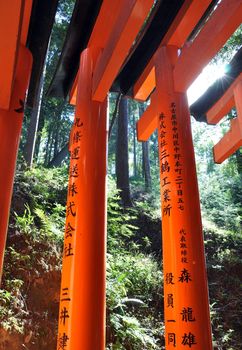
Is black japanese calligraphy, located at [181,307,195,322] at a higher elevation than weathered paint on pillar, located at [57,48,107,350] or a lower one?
lower

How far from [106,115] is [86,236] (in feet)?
4.65

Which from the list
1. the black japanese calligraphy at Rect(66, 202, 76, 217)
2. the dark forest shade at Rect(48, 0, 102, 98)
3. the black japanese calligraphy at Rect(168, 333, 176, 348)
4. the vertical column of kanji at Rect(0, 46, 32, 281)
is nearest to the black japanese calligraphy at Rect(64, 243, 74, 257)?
the black japanese calligraphy at Rect(66, 202, 76, 217)

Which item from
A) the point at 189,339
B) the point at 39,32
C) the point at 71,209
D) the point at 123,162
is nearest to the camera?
the point at 189,339

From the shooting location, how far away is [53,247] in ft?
20.8

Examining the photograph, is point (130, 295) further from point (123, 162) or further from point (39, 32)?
point (123, 162)

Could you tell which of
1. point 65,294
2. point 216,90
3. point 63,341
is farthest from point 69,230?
point 216,90

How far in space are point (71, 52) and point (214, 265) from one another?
25.5ft

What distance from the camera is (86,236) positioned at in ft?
9.56

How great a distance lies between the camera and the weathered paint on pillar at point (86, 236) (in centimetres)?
262

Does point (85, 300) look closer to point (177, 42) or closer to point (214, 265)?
point (177, 42)

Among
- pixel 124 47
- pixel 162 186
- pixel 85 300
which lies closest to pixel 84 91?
pixel 124 47

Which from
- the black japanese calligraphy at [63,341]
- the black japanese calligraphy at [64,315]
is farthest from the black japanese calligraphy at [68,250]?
the black japanese calligraphy at [63,341]

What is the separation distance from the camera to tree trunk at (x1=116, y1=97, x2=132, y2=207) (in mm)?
11695

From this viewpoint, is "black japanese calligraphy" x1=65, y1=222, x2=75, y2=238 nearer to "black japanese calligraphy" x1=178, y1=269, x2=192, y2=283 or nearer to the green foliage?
"black japanese calligraphy" x1=178, y1=269, x2=192, y2=283
